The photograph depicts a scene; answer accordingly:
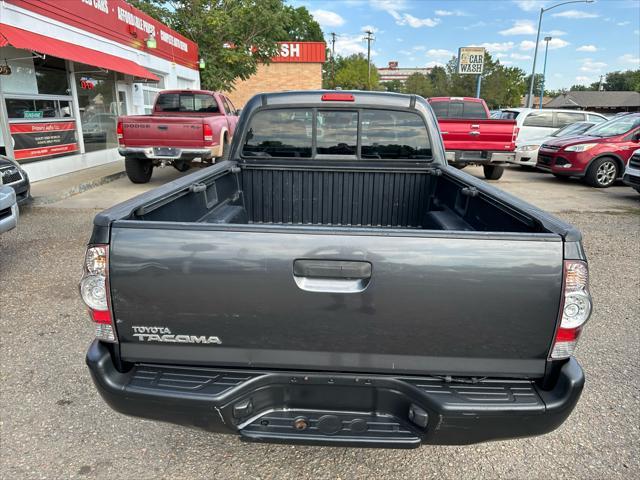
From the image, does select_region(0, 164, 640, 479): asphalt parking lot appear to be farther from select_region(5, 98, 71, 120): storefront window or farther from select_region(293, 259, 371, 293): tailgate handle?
select_region(5, 98, 71, 120): storefront window

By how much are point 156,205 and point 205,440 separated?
1413mm

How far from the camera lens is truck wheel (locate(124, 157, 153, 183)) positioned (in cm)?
1016

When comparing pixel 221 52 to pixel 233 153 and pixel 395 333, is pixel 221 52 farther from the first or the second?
Result: pixel 395 333

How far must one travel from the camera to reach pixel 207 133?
9242 mm

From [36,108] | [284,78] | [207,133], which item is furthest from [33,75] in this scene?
[284,78]

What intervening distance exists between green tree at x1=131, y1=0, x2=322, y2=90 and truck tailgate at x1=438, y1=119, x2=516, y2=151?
1589 cm

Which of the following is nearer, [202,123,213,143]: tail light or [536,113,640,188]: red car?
[202,123,213,143]: tail light

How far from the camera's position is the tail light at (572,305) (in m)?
1.65

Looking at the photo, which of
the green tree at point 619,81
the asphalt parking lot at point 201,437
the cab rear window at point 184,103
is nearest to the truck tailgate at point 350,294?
the asphalt parking lot at point 201,437

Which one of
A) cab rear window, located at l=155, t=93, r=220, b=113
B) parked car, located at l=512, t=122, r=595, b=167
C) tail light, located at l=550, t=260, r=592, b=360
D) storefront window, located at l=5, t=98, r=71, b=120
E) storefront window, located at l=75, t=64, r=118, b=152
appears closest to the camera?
tail light, located at l=550, t=260, r=592, b=360

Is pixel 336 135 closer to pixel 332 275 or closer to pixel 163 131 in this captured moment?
pixel 332 275

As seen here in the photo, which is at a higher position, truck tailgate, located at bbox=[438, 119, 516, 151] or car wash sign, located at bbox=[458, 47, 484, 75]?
car wash sign, located at bbox=[458, 47, 484, 75]

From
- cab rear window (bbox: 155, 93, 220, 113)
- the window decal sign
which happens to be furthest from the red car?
the window decal sign

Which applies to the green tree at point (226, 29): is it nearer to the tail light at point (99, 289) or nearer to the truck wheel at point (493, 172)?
the truck wheel at point (493, 172)
